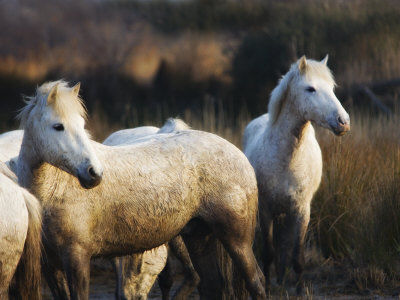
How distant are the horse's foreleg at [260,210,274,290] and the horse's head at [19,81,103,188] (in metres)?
2.79

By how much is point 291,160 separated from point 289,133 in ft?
0.82

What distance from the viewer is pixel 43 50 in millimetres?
15570

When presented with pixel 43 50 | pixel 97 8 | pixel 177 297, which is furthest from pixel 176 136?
pixel 97 8

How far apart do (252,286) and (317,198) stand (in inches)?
110

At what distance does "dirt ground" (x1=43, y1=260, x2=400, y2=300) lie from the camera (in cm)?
626

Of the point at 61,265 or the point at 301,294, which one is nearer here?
the point at 61,265

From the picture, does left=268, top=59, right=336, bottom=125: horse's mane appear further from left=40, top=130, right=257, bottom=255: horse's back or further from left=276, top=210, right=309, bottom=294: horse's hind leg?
left=40, top=130, right=257, bottom=255: horse's back

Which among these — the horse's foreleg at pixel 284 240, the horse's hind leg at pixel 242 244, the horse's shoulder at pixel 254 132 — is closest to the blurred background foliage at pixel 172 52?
the horse's shoulder at pixel 254 132

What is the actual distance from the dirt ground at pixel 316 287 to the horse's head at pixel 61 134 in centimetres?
249

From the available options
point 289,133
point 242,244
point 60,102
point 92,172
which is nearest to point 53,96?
point 60,102

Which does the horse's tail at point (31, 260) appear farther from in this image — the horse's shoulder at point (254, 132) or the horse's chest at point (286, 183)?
the horse's shoulder at point (254, 132)

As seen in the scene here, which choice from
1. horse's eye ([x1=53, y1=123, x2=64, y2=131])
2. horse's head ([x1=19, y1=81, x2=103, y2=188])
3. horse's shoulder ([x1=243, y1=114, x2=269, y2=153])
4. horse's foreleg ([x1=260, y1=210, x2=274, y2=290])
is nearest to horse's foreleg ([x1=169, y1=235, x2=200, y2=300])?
horse's foreleg ([x1=260, y1=210, x2=274, y2=290])

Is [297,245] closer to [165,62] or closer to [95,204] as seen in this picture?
[95,204]

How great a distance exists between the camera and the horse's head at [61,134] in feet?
13.8
